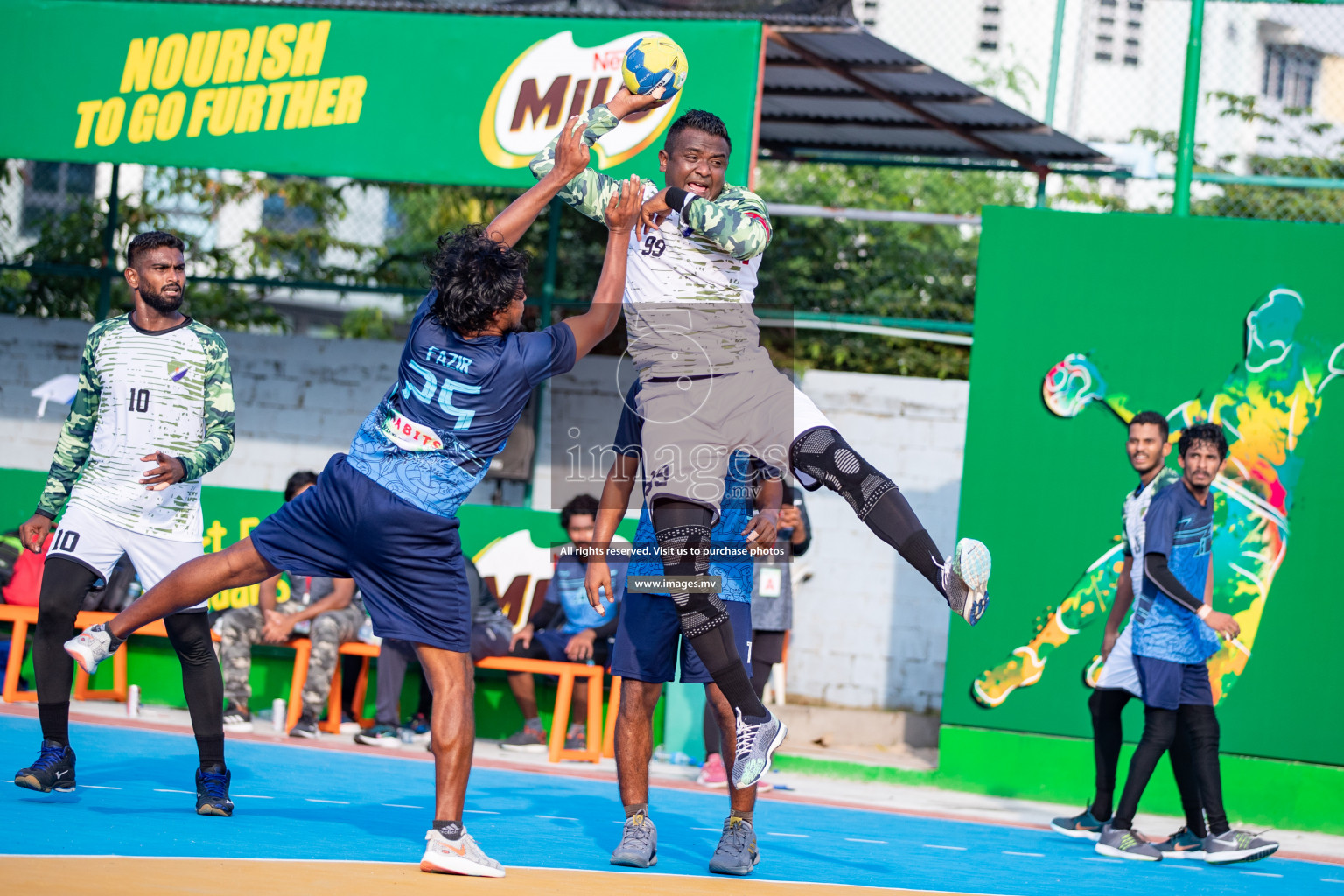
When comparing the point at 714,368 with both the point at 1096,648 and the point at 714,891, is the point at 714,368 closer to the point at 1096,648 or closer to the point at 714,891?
the point at 714,891

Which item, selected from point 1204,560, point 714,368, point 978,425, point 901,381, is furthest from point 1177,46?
point 714,368

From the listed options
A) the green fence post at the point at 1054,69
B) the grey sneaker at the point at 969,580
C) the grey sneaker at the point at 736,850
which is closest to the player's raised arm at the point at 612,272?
the grey sneaker at the point at 969,580

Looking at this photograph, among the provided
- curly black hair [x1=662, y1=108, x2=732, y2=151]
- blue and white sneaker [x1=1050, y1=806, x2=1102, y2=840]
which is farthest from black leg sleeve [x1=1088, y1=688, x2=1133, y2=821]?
curly black hair [x1=662, y1=108, x2=732, y2=151]

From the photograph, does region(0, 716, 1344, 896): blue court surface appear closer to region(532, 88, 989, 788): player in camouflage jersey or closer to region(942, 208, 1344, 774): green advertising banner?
region(532, 88, 989, 788): player in camouflage jersey

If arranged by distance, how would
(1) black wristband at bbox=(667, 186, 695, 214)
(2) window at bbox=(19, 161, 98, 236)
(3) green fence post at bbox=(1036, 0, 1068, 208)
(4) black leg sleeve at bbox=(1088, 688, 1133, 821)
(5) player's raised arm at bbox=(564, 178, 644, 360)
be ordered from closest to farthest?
(5) player's raised arm at bbox=(564, 178, 644, 360), (1) black wristband at bbox=(667, 186, 695, 214), (4) black leg sleeve at bbox=(1088, 688, 1133, 821), (3) green fence post at bbox=(1036, 0, 1068, 208), (2) window at bbox=(19, 161, 98, 236)

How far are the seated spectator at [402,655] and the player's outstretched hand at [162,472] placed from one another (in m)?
3.01

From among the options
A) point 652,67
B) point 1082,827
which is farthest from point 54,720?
point 1082,827

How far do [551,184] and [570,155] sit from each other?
0.38ft

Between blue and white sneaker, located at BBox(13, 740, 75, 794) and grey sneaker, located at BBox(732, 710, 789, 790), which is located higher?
grey sneaker, located at BBox(732, 710, 789, 790)

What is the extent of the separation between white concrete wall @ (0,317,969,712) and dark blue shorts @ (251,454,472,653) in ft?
16.1

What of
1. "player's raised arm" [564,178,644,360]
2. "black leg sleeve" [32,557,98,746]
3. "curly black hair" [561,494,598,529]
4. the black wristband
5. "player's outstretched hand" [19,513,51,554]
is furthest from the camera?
"curly black hair" [561,494,598,529]

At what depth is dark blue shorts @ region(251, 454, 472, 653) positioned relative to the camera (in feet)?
14.8

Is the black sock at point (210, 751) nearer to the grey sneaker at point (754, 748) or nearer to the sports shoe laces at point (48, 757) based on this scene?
the sports shoe laces at point (48, 757)

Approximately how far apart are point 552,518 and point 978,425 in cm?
273
